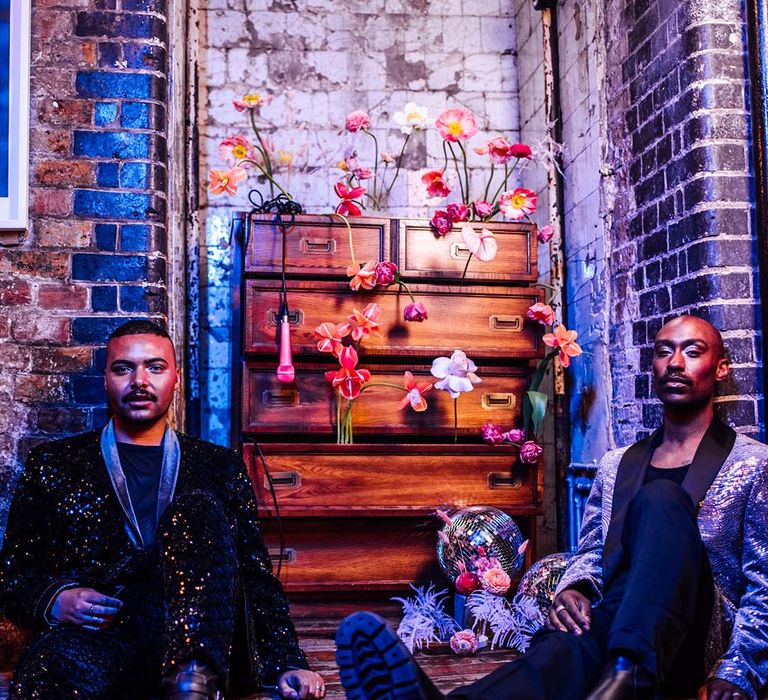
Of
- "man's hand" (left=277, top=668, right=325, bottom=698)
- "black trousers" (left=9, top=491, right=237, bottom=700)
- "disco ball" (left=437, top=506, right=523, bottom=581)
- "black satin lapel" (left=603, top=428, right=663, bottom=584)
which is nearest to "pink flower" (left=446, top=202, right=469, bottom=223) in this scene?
"disco ball" (left=437, top=506, right=523, bottom=581)

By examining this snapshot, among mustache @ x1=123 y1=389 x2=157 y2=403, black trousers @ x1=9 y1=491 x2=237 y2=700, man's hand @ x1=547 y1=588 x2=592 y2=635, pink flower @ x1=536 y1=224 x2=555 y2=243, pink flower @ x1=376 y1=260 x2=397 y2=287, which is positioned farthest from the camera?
pink flower @ x1=536 y1=224 x2=555 y2=243

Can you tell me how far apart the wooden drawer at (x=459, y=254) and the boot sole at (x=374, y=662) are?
81.5 inches

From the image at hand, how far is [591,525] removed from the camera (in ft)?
8.98

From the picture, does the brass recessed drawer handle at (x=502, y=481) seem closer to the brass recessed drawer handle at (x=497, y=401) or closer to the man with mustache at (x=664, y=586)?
the brass recessed drawer handle at (x=497, y=401)

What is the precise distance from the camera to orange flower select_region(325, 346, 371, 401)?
3473mm

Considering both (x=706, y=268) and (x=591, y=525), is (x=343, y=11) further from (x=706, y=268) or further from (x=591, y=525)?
(x=591, y=525)

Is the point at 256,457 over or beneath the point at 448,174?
beneath

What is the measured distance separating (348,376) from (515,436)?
707 millimetres

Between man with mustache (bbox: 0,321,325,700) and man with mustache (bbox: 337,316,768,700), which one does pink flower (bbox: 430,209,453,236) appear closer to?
man with mustache (bbox: 337,316,768,700)

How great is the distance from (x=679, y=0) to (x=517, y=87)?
1.80 meters

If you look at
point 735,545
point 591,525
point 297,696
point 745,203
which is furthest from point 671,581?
point 745,203

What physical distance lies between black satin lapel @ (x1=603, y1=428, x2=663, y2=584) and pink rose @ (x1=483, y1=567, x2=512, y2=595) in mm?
727

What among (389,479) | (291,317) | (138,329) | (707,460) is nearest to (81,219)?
(138,329)

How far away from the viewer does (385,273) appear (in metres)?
3.58
